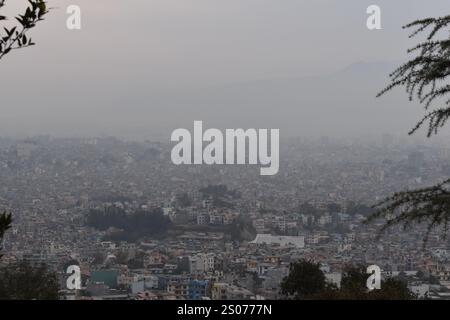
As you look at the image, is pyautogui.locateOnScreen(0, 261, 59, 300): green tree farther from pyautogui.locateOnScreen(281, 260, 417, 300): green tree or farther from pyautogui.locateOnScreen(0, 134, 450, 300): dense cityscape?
pyautogui.locateOnScreen(281, 260, 417, 300): green tree

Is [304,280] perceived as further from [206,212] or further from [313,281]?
[206,212]

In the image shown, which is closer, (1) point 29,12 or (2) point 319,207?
(1) point 29,12

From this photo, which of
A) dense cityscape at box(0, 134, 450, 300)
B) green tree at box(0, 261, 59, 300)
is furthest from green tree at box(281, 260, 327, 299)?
green tree at box(0, 261, 59, 300)

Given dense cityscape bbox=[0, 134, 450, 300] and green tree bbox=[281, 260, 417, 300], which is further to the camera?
dense cityscape bbox=[0, 134, 450, 300]

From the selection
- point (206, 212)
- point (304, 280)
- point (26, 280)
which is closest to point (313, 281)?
point (304, 280)

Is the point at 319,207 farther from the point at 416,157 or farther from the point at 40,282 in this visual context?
the point at 40,282
